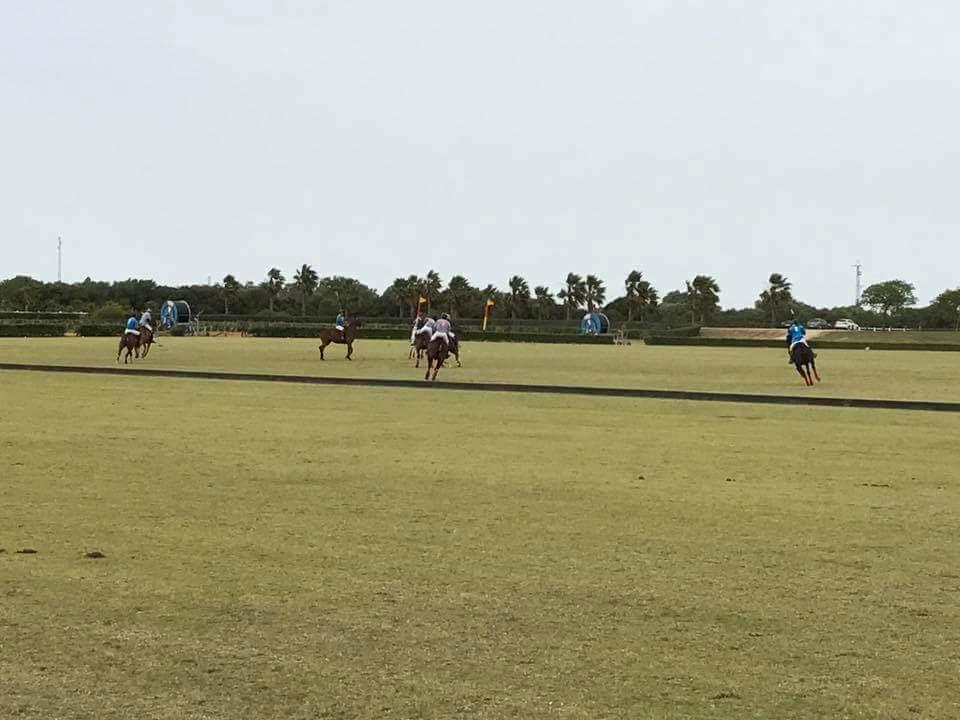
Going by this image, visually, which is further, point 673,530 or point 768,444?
point 768,444

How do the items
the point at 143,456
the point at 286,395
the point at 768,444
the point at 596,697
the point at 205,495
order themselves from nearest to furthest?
the point at 596,697 → the point at 205,495 → the point at 143,456 → the point at 768,444 → the point at 286,395

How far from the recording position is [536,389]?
1966 cm

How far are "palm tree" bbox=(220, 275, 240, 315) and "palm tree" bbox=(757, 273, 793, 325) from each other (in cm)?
5042

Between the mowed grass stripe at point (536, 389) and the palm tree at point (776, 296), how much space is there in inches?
3355

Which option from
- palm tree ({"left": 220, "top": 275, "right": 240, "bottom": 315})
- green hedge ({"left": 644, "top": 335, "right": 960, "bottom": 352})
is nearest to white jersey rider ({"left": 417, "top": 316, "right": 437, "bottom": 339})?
green hedge ({"left": 644, "top": 335, "right": 960, "bottom": 352})

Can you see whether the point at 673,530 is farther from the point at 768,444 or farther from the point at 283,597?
the point at 768,444

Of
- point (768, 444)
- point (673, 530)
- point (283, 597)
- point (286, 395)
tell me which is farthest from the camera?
point (286, 395)

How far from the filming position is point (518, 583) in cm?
530

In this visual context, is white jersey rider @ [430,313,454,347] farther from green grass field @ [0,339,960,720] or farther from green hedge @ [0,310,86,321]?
green hedge @ [0,310,86,321]

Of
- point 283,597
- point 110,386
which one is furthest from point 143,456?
point 110,386

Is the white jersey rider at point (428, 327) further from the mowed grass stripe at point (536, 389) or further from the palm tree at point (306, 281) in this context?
the palm tree at point (306, 281)

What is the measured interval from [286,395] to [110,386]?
160 inches

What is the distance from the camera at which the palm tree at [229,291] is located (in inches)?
3944

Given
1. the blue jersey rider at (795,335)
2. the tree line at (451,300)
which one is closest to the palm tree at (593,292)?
the tree line at (451,300)
